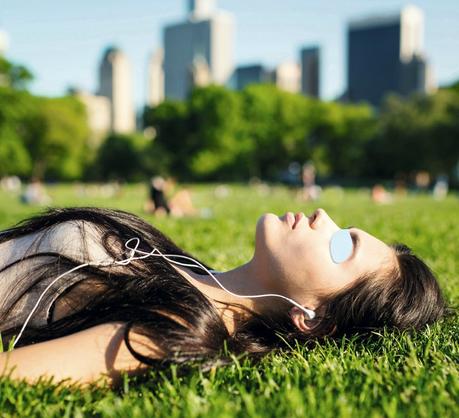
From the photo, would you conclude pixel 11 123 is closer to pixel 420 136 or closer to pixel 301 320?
pixel 420 136

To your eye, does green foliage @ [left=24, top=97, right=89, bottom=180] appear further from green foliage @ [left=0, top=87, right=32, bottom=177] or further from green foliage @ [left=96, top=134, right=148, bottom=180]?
green foliage @ [left=0, top=87, right=32, bottom=177]

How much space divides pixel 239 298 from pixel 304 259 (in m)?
0.46

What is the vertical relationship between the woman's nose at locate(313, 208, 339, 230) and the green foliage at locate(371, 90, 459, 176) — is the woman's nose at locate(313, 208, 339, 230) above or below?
below

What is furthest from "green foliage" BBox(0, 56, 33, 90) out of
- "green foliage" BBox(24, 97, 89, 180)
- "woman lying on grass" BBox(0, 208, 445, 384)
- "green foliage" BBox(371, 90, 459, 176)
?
"woman lying on grass" BBox(0, 208, 445, 384)

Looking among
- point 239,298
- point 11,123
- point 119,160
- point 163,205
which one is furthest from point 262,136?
point 239,298

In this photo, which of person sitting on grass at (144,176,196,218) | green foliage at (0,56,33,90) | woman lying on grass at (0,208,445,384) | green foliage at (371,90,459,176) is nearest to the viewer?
woman lying on grass at (0,208,445,384)

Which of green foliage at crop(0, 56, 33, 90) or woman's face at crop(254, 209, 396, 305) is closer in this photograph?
woman's face at crop(254, 209, 396, 305)

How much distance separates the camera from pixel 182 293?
112 inches

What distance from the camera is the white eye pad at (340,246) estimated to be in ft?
9.75

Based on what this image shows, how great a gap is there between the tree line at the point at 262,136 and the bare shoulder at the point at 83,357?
53.9 meters

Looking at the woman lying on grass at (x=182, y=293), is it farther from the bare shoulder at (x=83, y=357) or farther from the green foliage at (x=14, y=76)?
the green foliage at (x=14, y=76)

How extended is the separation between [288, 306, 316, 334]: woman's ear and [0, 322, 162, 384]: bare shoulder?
0.83 meters

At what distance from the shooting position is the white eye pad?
297cm

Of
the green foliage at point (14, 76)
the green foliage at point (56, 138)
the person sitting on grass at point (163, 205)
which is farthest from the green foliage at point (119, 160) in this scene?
the person sitting on grass at point (163, 205)
